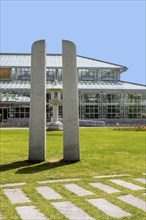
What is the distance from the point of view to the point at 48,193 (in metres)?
6.81

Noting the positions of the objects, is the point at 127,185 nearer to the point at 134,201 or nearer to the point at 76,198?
the point at 134,201

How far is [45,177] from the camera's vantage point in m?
8.55

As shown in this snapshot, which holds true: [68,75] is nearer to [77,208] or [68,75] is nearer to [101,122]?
[77,208]

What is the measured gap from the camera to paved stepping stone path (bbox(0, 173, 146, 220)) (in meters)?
5.48

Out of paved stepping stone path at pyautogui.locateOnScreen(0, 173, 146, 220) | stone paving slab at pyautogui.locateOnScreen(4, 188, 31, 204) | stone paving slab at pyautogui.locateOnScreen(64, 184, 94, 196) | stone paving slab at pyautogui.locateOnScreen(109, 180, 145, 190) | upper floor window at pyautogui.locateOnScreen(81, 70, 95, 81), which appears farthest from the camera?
upper floor window at pyautogui.locateOnScreen(81, 70, 95, 81)

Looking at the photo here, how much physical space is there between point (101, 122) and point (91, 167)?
34.4m

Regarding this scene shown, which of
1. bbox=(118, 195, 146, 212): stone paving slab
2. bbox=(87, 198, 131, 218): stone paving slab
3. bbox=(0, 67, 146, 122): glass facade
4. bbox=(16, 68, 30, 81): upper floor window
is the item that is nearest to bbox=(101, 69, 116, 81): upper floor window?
bbox=(0, 67, 146, 122): glass facade

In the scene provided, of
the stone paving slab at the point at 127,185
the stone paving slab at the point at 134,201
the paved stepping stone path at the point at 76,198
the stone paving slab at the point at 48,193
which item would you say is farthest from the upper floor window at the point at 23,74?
the stone paving slab at the point at 134,201

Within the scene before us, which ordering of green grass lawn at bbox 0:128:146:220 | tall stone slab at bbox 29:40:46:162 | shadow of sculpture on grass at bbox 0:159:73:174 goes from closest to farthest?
green grass lawn at bbox 0:128:146:220 → shadow of sculpture on grass at bbox 0:159:73:174 → tall stone slab at bbox 29:40:46:162

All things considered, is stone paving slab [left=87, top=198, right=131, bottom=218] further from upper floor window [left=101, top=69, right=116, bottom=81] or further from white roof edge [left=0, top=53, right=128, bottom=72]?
upper floor window [left=101, top=69, right=116, bottom=81]

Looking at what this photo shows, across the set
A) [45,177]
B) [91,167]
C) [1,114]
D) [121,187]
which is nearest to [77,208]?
[121,187]

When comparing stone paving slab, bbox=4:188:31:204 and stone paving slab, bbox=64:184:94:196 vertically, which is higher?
stone paving slab, bbox=4:188:31:204

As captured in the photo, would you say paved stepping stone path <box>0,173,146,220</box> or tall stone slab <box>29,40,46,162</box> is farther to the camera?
tall stone slab <box>29,40,46,162</box>

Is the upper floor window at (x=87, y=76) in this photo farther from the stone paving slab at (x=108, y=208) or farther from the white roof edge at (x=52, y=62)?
the stone paving slab at (x=108, y=208)
